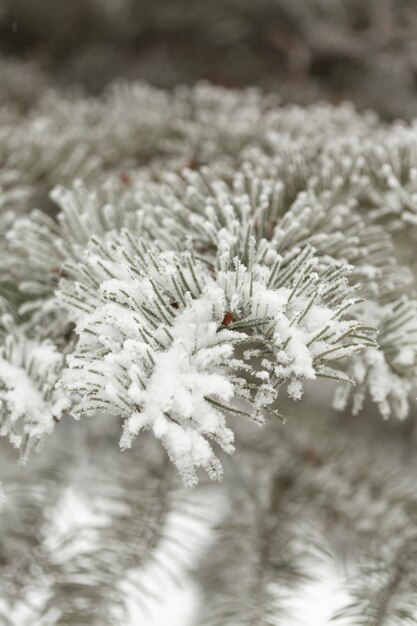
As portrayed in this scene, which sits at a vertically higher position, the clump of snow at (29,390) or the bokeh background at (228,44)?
the bokeh background at (228,44)

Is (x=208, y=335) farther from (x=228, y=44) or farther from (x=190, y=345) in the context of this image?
(x=228, y=44)

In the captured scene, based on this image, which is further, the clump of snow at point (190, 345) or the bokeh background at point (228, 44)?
the bokeh background at point (228, 44)

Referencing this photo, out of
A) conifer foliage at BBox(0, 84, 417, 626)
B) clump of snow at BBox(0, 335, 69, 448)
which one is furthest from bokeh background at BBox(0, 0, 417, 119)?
clump of snow at BBox(0, 335, 69, 448)

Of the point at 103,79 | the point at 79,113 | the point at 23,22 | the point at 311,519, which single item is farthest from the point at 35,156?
the point at 23,22

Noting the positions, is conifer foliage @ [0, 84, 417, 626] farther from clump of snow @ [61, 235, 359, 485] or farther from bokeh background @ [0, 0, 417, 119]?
bokeh background @ [0, 0, 417, 119]

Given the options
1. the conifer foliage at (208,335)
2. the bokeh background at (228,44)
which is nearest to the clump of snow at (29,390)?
the conifer foliage at (208,335)

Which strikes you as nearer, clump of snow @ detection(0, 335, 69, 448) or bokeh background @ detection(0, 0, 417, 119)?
clump of snow @ detection(0, 335, 69, 448)

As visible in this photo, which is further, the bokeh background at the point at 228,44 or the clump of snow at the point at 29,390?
the bokeh background at the point at 228,44

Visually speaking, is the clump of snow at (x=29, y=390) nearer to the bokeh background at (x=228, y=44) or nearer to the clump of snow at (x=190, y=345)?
the clump of snow at (x=190, y=345)

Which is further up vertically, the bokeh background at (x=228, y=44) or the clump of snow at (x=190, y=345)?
the bokeh background at (x=228, y=44)

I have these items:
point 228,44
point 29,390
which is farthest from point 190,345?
point 228,44

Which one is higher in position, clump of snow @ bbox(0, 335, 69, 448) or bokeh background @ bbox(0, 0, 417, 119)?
bokeh background @ bbox(0, 0, 417, 119)

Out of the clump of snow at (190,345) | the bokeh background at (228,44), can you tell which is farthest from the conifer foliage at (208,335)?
the bokeh background at (228,44)
